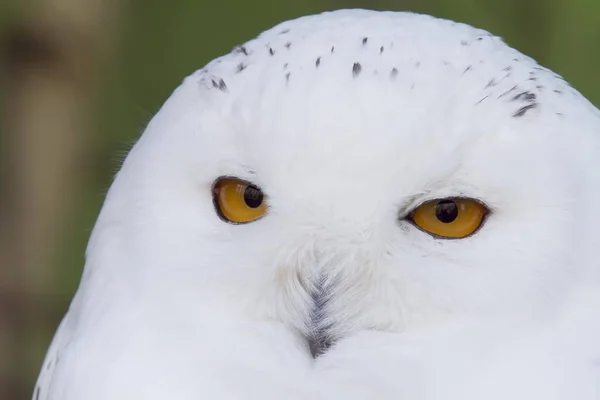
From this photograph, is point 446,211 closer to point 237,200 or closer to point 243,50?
point 237,200

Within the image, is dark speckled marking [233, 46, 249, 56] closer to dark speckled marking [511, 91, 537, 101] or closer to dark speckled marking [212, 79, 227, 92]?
dark speckled marking [212, 79, 227, 92]

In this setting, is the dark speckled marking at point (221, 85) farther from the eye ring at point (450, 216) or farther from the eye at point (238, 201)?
the eye ring at point (450, 216)

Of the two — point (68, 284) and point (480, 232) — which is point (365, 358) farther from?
point (68, 284)

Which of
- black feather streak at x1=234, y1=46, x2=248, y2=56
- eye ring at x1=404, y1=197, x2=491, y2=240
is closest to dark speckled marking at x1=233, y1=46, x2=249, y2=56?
black feather streak at x1=234, y1=46, x2=248, y2=56

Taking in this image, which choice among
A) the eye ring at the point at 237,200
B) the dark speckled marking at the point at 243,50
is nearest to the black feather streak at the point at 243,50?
the dark speckled marking at the point at 243,50

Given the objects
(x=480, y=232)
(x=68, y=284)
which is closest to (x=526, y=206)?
(x=480, y=232)

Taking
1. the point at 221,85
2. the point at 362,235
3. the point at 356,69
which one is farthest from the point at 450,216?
the point at 221,85
